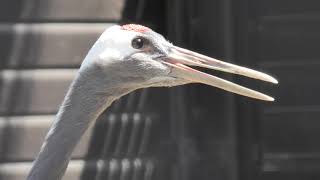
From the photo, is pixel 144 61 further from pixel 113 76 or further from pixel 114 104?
pixel 114 104

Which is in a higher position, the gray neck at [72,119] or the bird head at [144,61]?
the bird head at [144,61]

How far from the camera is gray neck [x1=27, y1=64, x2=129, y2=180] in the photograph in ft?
7.54

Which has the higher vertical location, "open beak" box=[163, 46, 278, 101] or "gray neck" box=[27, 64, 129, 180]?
"open beak" box=[163, 46, 278, 101]

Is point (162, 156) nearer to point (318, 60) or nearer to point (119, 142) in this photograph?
point (119, 142)

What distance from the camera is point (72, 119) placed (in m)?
2.30

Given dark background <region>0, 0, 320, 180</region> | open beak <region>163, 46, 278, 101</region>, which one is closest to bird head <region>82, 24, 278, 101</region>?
open beak <region>163, 46, 278, 101</region>

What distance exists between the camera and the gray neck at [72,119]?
7.54ft

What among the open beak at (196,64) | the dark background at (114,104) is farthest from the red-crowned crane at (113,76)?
the dark background at (114,104)

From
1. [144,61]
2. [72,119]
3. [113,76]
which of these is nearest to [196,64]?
[144,61]

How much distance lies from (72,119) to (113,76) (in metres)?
0.19

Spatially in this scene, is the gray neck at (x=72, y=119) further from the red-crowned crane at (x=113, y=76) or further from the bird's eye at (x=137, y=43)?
the bird's eye at (x=137, y=43)

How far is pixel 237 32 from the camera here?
4199 millimetres

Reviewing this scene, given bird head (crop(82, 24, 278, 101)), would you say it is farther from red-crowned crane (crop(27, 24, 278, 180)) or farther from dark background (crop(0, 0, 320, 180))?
dark background (crop(0, 0, 320, 180))

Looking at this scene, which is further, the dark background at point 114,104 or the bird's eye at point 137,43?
the dark background at point 114,104
